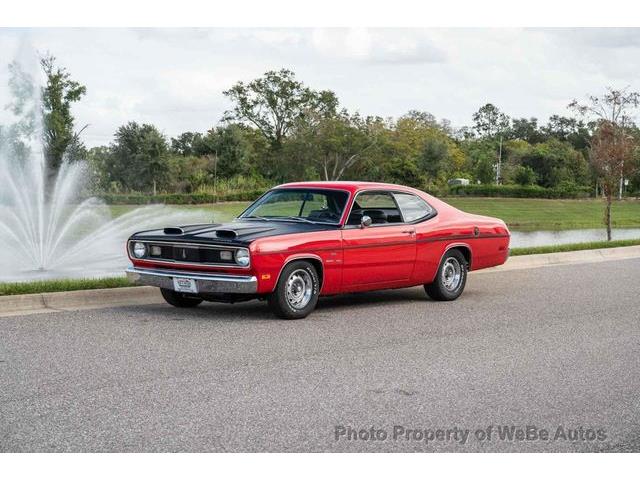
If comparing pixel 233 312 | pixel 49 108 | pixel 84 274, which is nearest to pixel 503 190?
pixel 49 108

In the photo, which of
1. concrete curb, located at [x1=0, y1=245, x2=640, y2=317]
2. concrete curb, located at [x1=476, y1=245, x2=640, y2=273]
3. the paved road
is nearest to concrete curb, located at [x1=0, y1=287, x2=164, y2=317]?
concrete curb, located at [x1=0, y1=245, x2=640, y2=317]

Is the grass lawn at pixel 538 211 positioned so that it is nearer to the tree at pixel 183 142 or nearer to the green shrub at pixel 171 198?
the green shrub at pixel 171 198

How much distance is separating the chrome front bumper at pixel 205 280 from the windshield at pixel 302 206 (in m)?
1.54

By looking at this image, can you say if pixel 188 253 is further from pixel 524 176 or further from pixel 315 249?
pixel 524 176

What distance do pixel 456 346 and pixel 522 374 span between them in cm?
136

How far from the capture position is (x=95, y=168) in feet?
176

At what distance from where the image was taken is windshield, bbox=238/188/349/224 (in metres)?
11.7

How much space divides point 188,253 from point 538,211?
4432 cm

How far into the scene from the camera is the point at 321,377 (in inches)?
307

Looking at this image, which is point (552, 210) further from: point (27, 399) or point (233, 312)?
point (27, 399)

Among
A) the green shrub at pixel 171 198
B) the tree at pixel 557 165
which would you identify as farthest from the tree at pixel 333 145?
the tree at pixel 557 165

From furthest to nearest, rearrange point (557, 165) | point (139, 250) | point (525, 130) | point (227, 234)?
point (525, 130), point (557, 165), point (139, 250), point (227, 234)

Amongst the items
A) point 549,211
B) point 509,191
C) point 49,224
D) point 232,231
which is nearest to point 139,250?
point 232,231

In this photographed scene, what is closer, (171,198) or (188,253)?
(188,253)
